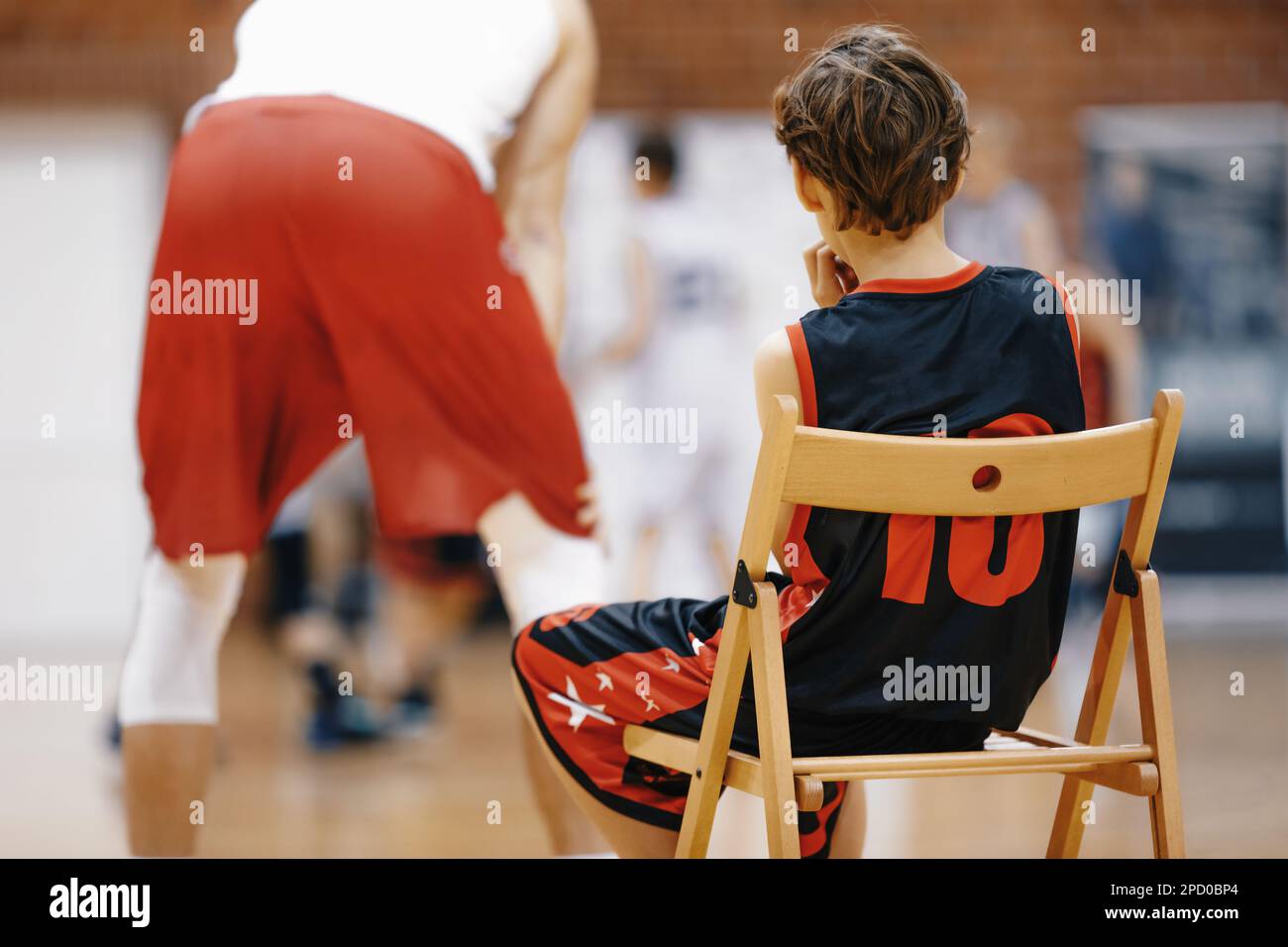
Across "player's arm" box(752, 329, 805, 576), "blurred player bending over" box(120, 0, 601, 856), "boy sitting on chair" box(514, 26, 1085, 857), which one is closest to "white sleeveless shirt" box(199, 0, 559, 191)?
"blurred player bending over" box(120, 0, 601, 856)

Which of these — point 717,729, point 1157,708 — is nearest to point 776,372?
point 717,729

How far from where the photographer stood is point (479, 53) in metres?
2.00

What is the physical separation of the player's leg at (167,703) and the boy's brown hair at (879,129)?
1.11 meters

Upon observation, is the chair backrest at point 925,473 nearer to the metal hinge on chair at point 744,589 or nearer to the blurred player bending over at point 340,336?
the metal hinge on chair at point 744,589

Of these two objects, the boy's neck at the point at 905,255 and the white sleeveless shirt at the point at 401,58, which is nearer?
the boy's neck at the point at 905,255

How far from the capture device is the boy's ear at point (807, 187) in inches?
51.8

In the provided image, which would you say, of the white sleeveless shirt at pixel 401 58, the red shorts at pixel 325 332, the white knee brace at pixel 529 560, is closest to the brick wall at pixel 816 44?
A: the white sleeveless shirt at pixel 401 58

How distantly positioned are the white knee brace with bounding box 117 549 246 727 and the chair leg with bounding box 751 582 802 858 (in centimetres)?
103

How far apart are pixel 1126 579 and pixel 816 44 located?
3.19 m

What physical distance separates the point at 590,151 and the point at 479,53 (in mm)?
2291

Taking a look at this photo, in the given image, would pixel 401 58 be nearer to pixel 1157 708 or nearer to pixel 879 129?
pixel 879 129

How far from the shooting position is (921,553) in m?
1.21

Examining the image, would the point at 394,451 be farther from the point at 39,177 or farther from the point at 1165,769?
the point at 39,177
